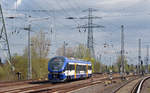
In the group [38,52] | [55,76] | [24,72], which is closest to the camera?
[55,76]

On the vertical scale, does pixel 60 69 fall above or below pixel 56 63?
below

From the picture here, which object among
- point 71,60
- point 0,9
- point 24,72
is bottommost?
point 24,72

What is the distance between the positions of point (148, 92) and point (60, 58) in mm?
12650

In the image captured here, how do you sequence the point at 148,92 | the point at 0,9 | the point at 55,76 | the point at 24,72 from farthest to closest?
the point at 24,72
the point at 0,9
the point at 55,76
the point at 148,92

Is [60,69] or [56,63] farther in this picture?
[56,63]

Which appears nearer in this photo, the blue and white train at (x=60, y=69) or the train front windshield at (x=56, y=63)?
the blue and white train at (x=60, y=69)

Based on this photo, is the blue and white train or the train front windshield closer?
the blue and white train

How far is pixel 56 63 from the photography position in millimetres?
34062

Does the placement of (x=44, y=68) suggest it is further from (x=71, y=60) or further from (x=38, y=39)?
(x=71, y=60)

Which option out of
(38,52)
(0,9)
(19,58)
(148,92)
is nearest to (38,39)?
(38,52)

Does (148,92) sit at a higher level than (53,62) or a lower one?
lower

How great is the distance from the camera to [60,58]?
113 feet

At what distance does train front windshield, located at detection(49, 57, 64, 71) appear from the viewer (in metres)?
33.7

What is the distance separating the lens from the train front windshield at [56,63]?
33.7 m
